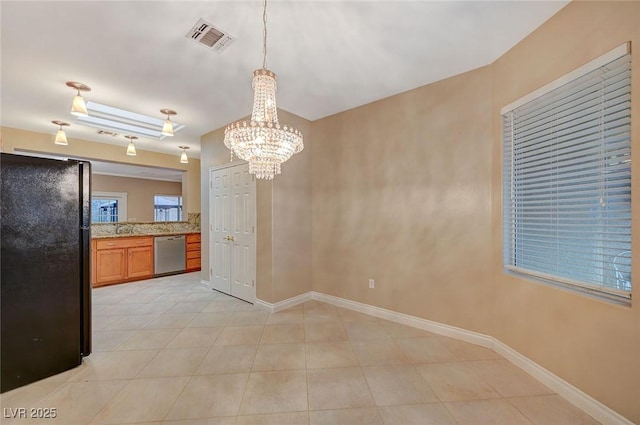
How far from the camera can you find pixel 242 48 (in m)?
2.21

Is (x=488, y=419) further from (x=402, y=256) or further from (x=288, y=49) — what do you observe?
(x=288, y=49)

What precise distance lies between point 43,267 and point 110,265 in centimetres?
327

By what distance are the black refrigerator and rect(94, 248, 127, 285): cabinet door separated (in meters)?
2.99

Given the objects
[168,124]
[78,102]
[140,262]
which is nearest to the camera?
[78,102]

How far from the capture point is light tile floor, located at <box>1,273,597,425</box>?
65.2 inches

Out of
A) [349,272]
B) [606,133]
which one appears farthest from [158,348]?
[606,133]

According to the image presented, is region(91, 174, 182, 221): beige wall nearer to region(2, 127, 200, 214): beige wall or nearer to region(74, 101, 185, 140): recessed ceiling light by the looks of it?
region(2, 127, 200, 214): beige wall

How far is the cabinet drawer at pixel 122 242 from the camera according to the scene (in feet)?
15.4

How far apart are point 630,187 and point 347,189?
2.52 meters

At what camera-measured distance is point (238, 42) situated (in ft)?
6.99

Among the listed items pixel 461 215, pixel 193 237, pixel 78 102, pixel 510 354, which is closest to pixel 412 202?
pixel 461 215

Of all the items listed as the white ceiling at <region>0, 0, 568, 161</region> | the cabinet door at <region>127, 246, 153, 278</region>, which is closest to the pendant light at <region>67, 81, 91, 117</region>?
the white ceiling at <region>0, 0, 568, 161</region>

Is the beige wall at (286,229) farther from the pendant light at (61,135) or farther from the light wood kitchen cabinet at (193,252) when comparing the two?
the light wood kitchen cabinet at (193,252)

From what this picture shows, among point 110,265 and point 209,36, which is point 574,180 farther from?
point 110,265
